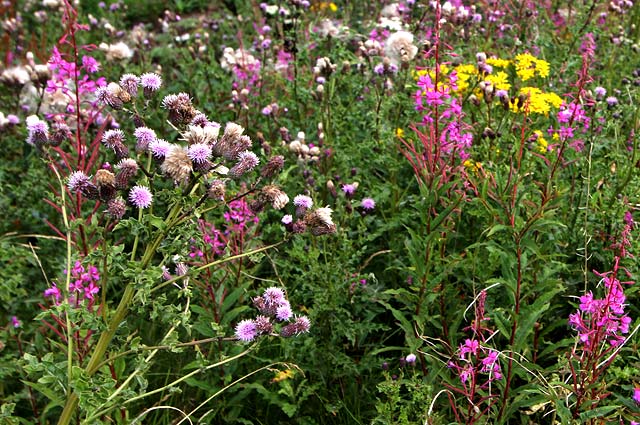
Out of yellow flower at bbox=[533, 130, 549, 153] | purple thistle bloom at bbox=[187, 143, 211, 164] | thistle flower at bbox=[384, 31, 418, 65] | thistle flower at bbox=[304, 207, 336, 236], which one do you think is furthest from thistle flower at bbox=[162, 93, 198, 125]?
thistle flower at bbox=[384, 31, 418, 65]

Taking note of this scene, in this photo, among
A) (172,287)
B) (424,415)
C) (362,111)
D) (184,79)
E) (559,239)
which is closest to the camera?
(424,415)

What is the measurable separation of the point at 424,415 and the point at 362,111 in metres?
2.21

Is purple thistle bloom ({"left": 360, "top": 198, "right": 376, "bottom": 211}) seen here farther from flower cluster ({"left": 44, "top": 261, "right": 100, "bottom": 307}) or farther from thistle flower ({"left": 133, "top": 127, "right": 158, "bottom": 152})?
thistle flower ({"left": 133, "top": 127, "right": 158, "bottom": 152})

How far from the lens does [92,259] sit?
72.6 inches

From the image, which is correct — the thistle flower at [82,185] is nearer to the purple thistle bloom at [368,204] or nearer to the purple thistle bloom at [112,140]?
the purple thistle bloom at [112,140]

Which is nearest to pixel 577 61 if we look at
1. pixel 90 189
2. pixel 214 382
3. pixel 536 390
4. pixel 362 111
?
pixel 362 111

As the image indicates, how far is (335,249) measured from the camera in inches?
109

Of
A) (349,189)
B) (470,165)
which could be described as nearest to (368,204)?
(349,189)

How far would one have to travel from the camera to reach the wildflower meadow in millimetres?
1913

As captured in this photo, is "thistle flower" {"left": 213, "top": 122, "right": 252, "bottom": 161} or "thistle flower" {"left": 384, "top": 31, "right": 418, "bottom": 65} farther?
"thistle flower" {"left": 384, "top": 31, "right": 418, "bottom": 65}

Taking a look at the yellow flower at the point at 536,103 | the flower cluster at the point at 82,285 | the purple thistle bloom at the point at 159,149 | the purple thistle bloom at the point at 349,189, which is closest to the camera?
the purple thistle bloom at the point at 159,149

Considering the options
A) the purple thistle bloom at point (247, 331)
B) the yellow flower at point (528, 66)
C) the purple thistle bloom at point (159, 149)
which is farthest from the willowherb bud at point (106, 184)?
the yellow flower at point (528, 66)

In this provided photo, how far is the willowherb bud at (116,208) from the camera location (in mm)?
1793

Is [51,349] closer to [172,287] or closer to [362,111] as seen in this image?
[172,287]
